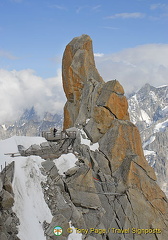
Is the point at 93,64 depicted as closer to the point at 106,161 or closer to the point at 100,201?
the point at 106,161

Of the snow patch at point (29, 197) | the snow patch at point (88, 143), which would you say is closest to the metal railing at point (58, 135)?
the snow patch at point (88, 143)

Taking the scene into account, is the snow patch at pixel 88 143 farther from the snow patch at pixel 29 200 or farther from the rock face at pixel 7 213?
the rock face at pixel 7 213

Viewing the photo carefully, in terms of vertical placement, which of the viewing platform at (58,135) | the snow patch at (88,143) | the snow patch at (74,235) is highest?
the viewing platform at (58,135)

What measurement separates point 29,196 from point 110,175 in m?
16.1

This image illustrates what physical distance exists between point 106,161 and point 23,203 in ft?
58.5

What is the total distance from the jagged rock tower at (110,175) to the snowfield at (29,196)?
3537 mm

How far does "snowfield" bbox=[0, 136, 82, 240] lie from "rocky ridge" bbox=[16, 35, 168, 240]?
34.2 inches

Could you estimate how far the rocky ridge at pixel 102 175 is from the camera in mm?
33938

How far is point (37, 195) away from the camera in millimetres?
30531

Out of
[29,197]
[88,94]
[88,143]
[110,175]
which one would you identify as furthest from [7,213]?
[88,94]

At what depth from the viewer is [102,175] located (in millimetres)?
41344

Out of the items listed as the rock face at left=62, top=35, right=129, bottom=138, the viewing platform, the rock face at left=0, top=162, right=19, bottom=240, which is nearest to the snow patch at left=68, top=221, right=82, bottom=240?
the rock face at left=0, top=162, right=19, bottom=240

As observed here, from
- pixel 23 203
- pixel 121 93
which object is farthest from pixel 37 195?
pixel 121 93

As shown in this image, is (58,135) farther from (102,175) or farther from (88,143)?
(102,175)
